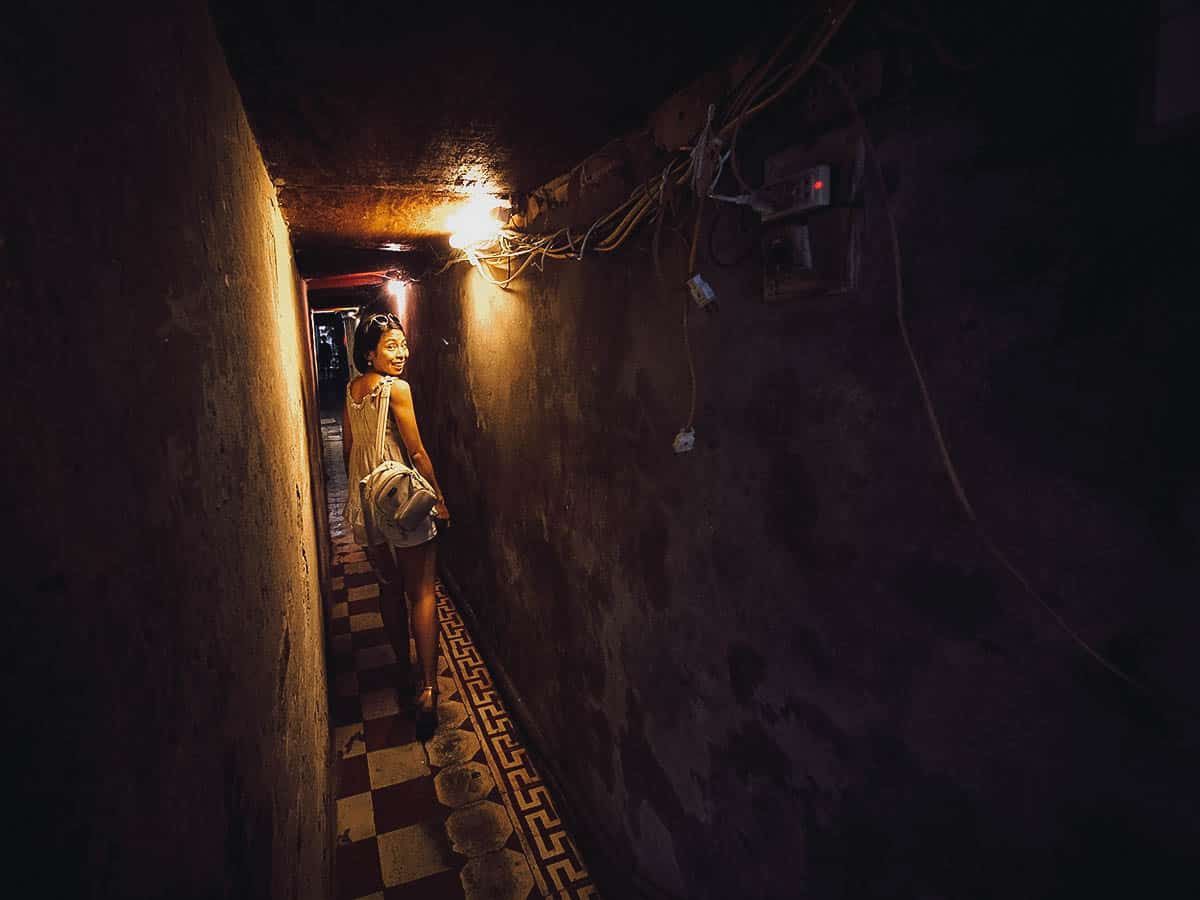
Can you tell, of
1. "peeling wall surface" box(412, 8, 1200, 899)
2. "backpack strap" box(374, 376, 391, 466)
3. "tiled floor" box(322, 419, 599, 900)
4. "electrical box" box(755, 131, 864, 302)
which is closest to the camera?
"peeling wall surface" box(412, 8, 1200, 899)

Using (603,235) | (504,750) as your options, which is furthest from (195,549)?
(504,750)

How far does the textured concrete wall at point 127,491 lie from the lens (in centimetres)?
47

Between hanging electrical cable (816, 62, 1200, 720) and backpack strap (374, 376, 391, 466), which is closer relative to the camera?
hanging electrical cable (816, 62, 1200, 720)

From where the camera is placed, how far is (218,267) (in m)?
1.27

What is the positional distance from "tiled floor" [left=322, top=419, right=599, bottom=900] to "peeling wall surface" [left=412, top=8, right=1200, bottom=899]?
0.91 meters

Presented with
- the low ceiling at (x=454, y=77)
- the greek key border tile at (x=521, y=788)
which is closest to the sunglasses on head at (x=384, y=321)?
the low ceiling at (x=454, y=77)

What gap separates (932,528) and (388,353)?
3.63m

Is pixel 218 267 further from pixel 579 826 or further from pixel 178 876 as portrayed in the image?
pixel 579 826

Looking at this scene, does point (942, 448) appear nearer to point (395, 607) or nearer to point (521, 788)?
point (521, 788)

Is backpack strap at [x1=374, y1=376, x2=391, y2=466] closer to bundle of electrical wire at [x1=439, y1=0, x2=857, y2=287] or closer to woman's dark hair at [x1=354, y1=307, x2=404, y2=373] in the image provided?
woman's dark hair at [x1=354, y1=307, x2=404, y2=373]

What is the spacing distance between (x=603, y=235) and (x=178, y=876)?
7.12 feet

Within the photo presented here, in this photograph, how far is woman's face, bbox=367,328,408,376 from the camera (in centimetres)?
397

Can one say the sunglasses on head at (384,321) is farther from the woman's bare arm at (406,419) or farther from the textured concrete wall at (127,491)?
the textured concrete wall at (127,491)

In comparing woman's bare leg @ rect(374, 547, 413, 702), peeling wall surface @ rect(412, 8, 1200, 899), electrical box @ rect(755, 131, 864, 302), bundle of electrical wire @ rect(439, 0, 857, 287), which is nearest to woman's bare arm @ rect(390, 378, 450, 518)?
woman's bare leg @ rect(374, 547, 413, 702)
